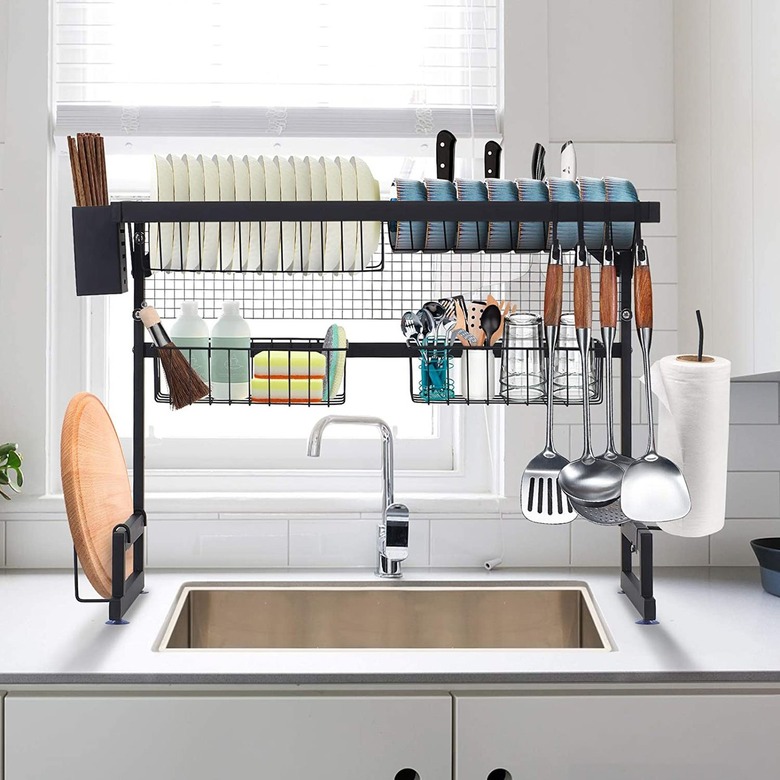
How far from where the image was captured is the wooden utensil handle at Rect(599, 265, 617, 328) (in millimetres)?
1302

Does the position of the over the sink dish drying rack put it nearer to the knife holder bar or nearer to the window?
the knife holder bar

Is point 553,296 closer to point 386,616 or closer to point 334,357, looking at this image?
point 334,357

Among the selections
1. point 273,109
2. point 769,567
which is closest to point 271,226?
point 273,109

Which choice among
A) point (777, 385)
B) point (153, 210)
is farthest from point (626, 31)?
point (153, 210)

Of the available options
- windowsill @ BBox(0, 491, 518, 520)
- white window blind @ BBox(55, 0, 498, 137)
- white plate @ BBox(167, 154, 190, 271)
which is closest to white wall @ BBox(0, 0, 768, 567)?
windowsill @ BBox(0, 491, 518, 520)

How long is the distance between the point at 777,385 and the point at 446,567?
836mm

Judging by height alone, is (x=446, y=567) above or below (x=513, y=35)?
below

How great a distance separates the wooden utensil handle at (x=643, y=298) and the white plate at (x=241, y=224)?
701mm

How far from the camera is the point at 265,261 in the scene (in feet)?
5.04

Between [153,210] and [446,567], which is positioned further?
[446,567]

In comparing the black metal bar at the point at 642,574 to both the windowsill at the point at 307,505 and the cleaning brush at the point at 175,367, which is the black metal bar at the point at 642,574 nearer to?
the windowsill at the point at 307,505

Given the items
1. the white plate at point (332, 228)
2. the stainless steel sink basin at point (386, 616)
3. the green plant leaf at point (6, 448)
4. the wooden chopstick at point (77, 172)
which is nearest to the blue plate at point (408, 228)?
the white plate at point (332, 228)

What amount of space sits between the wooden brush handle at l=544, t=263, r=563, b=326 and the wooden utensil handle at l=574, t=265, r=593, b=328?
26 mm

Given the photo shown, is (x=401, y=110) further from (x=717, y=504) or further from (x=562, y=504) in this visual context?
(x=717, y=504)
